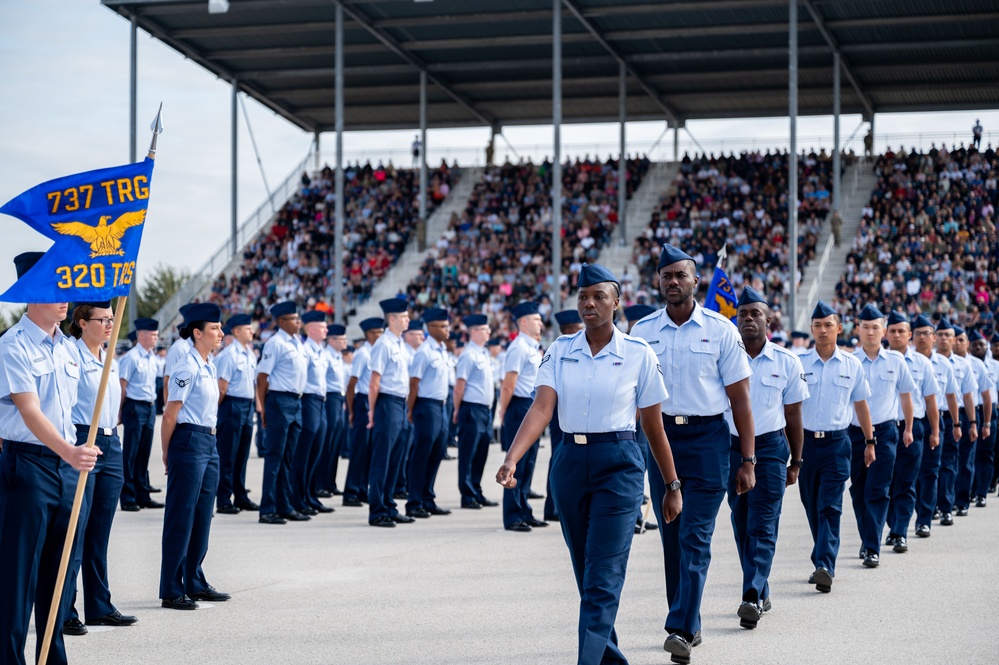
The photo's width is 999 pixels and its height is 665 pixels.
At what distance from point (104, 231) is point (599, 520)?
2.53 meters

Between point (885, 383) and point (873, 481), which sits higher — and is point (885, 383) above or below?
above

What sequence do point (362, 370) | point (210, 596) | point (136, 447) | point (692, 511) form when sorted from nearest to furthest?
point (692, 511), point (210, 596), point (136, 447), point (362, 370)

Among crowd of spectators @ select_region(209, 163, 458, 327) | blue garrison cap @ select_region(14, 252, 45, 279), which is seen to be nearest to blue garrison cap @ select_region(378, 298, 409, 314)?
blue garrison cap @ select_region(14, 252, 45, 279)

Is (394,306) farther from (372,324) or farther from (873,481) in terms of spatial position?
(873,481)

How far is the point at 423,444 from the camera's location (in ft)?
42.1

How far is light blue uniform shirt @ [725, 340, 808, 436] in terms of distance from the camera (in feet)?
25.2

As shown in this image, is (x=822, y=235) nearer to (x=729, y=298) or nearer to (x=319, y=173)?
(x=319, y=173)

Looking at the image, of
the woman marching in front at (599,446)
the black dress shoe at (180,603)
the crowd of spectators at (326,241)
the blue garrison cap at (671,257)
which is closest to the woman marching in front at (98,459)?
the black dress shoe at (180,603)

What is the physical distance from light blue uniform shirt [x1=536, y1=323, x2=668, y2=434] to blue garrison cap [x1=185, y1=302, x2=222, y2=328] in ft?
9.28

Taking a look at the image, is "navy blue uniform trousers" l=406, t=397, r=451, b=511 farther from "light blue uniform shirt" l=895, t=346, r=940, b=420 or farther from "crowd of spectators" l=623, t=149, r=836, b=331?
"crowd of spectators" l=623, t=149, r=836, b=331

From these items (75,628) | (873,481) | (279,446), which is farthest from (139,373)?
(873,481)

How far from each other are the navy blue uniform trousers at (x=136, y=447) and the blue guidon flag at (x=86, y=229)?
27.4ft

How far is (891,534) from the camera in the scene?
10.5 meters

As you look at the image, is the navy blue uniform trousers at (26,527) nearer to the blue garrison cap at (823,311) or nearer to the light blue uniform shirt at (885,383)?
the blue garrison cap at (823,311)
